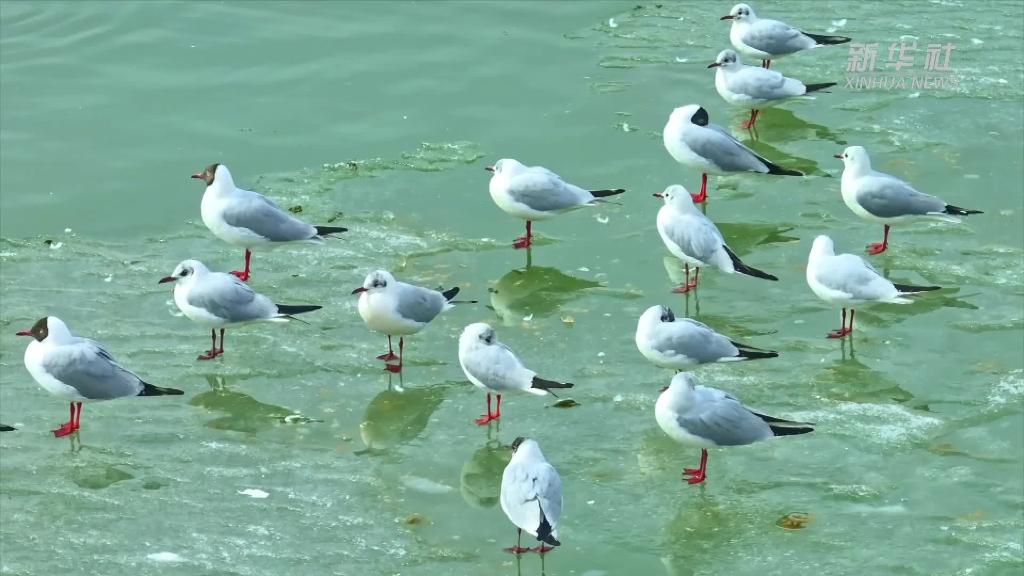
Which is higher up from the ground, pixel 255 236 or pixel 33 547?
pixel 255 236

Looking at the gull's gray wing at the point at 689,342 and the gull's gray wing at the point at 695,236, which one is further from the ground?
the gull's gray wing at the point at 695,236

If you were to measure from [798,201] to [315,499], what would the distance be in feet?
20.4

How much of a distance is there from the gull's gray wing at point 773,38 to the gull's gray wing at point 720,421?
759cm

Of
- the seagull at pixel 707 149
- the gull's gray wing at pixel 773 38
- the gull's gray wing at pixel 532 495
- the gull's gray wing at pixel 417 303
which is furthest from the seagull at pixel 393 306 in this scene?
the gull's gray wing at pixel 773 38

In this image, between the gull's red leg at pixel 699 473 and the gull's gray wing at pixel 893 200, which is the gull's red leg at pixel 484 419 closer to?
the gull's red leg at pixel 699 473

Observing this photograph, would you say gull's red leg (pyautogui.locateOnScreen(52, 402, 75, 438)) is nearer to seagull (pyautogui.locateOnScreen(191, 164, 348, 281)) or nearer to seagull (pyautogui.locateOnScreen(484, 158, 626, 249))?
A: seagull (pyautogui.locateOnScreen(191, 164, 348, 281))

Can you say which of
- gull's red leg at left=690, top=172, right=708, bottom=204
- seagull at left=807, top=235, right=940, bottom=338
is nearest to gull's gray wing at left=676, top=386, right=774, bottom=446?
seagull at left=807, top=235, right=940, bottom=338

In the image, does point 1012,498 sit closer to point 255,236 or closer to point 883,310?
point 883,310

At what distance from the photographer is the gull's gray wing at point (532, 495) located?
30.0ft

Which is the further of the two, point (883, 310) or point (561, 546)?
point (883, 310)

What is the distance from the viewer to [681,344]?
1112 centimetres

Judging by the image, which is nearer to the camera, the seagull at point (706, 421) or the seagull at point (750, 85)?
the seagull at point (706, 421)

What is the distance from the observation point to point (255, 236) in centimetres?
1323

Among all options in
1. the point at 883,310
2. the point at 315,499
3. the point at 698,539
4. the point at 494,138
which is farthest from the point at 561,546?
the point at 494,138
